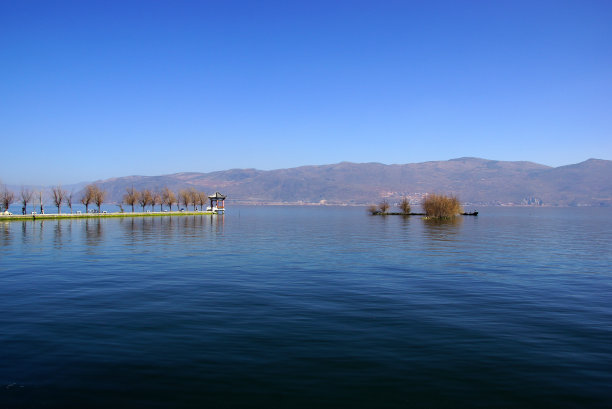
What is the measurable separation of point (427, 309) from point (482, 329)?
3.46m

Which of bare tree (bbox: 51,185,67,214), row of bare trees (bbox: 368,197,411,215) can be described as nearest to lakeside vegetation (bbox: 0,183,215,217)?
bare tree (bbox: 51,185,67,214)

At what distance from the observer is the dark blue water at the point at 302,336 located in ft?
37.3

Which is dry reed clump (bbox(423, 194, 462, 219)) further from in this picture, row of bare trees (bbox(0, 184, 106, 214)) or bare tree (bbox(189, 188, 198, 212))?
row of bare trees (bbox(0, 184, 106, 214))

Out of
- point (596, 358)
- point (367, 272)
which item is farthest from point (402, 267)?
point (596, 358)

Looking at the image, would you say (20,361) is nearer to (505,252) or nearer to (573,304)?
(573,304)

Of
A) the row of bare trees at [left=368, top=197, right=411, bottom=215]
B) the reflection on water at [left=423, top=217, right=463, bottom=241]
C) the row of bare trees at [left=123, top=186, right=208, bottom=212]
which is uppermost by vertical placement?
the row of bare trees at [left=123, top=186, right=208, bottom=212]

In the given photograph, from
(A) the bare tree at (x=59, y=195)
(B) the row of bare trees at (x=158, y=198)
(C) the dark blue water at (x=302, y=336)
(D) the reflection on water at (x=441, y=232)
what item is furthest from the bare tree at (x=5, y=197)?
(D) the reflection on water at (x=441, y=232)

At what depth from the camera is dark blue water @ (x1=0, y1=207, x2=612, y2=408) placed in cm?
1138

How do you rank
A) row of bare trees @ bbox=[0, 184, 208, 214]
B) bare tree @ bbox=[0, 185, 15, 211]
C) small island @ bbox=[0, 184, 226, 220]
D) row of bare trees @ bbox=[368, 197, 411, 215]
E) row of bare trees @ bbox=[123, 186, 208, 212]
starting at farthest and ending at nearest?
row of bare trees @ bbox=[368, 197, 411, 215] → row of bare trees @ bbox=[123, 186, 208, 212] → row of bare trees @ bbox=[0, 184, 208, 214] → bare tree @ bbox=[0, 185, 15, 211] → small island @ bbox=[0, 184, 226, 220]

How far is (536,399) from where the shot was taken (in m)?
11.1

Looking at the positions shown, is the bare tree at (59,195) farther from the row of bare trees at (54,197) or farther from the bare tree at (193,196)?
the bare tree at (193,196)

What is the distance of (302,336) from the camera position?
1606 centimetres

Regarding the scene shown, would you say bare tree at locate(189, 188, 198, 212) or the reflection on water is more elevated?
bare tree at locate(189, 188, 198, 212)

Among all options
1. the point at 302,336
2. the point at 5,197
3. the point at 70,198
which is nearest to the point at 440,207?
the point at 70,198
